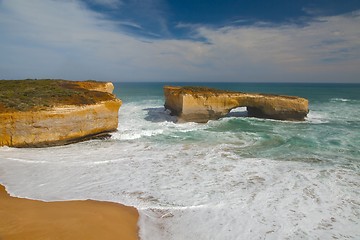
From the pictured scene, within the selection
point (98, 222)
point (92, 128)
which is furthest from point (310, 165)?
point (92, 128)

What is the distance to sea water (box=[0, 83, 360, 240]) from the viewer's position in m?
7.15

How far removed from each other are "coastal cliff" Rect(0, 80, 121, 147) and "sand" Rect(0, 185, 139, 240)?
21.3 feet

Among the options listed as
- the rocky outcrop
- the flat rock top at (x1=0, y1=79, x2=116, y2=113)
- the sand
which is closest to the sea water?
the sand

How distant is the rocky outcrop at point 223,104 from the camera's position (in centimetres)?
2272

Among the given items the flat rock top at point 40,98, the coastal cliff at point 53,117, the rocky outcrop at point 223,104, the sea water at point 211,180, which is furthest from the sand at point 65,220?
the rocky outcrop at point 223,104

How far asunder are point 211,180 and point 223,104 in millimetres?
14507

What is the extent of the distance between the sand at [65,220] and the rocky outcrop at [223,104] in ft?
50.3

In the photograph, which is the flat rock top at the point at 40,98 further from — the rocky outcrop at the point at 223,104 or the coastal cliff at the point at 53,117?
the rocky outcrop at the point at 223,104

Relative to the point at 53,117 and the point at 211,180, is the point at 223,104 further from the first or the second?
the point at 211,180

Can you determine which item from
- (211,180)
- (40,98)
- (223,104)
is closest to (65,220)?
(211,180)

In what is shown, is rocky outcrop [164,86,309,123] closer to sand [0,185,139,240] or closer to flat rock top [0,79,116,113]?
flat rock top [0,79,116,113]

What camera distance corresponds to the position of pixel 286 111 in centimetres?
2423

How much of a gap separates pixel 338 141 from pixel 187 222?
13247mm

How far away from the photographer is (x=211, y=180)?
394 inches
